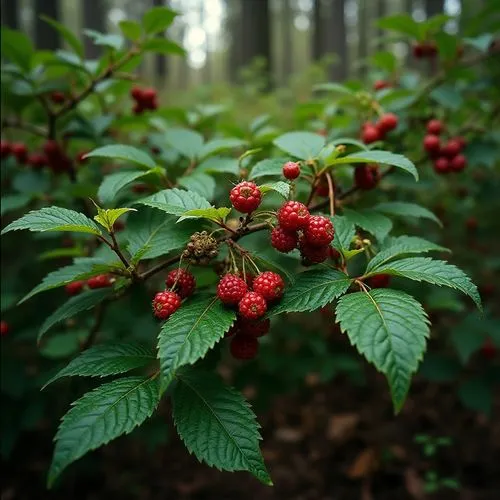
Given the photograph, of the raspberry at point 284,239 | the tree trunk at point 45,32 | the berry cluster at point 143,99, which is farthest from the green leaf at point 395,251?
the tree trunk at point 45,32

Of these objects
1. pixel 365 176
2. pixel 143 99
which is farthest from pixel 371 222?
pixel 143 99

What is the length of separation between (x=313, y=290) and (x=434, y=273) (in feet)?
1.02

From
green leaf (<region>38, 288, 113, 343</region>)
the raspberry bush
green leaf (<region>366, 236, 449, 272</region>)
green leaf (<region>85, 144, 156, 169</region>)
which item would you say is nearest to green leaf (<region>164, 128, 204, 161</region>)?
the raspberry bush

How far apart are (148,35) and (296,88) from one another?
4253mm

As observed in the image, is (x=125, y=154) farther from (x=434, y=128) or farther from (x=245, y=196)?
(x=434, y=128)

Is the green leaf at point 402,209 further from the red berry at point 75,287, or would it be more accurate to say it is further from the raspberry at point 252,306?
the red berry at point 75,287

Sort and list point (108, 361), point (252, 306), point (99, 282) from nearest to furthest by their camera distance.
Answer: point (252, 306) < point (108, 361) < point (99, 282)

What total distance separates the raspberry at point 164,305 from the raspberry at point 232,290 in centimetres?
13

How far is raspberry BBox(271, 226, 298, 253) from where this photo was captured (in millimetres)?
1237

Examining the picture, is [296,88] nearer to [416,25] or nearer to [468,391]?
[416,25]

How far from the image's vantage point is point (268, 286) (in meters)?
1.21

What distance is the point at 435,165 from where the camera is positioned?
7.36 feet

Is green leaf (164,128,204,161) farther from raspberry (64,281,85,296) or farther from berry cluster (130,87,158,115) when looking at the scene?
raspberry (64,281,85,296)

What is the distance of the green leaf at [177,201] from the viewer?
125cm
